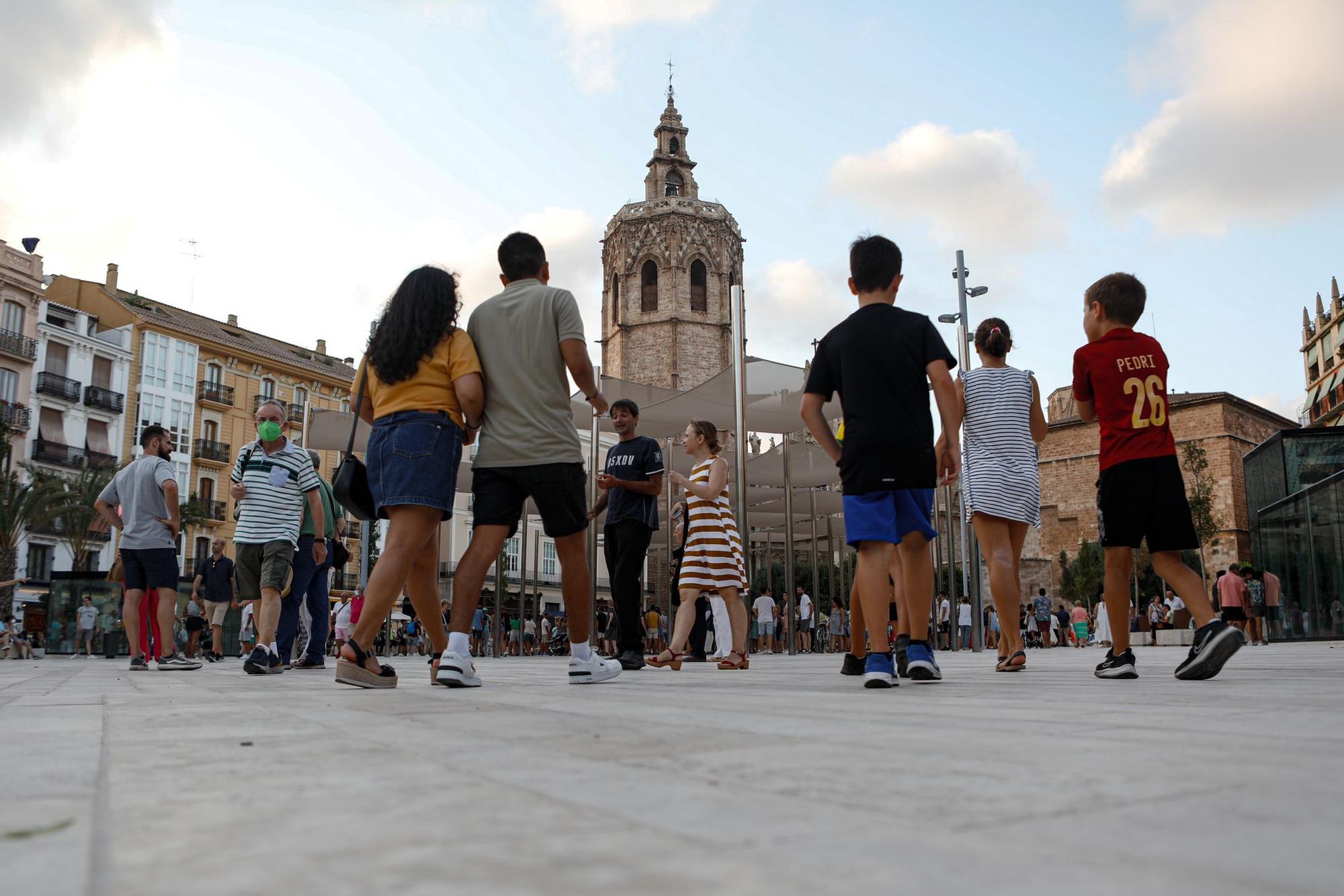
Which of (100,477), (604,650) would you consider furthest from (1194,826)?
(100,477)

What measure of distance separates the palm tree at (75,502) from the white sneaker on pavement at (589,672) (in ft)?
106

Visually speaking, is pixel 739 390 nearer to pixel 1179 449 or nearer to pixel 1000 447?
pixel 1000 447

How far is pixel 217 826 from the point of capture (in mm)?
1029

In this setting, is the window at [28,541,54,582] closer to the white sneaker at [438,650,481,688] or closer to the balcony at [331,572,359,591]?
the balcony at [331,572,359,591]

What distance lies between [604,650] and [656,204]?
50840 mm

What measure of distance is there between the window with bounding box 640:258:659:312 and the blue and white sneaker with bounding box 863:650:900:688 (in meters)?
59.8

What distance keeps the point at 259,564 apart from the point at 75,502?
104ft

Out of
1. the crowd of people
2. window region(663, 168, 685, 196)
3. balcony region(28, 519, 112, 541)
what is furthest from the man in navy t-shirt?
window region(663, 168, 685, 196)

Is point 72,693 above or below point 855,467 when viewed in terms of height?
below

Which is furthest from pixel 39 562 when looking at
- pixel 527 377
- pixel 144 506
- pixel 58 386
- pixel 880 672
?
pixel 880 672

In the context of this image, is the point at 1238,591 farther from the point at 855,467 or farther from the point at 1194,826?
the point at 1194,826

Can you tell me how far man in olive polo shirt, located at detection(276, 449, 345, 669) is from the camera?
23.5 ft

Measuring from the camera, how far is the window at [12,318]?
126ft

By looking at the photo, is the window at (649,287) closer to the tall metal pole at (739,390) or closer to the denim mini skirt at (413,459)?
the tall metal pole at (739,390)
